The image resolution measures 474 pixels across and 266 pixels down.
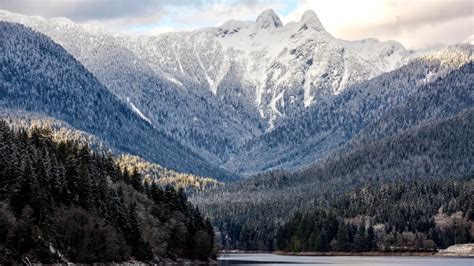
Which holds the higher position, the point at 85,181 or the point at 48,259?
the point at 85,181

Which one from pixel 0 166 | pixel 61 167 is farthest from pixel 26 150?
pixel 0 166

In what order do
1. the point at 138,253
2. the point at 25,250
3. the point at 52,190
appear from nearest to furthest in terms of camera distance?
→ the point at 25,250 → the point at 52,190 → the point at 138,253

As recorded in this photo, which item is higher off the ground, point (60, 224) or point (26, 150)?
point (26, 150)

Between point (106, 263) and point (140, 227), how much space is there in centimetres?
2714

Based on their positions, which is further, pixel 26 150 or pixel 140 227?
pixel 140 227

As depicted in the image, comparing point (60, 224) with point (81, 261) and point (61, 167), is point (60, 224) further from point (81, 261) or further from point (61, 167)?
point (61, 167)

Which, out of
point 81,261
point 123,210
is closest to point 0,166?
point 81,261

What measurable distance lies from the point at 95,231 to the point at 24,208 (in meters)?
16.2

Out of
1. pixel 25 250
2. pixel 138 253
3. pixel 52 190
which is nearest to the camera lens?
pixel 25 250

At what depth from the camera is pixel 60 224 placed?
16038 cm

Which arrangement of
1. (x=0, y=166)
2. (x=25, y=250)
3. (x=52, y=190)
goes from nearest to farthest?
(x=25, y=250) < (x=0, y=166) < (x=52, y=190)

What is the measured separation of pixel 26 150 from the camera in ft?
582

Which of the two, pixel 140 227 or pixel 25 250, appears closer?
pixel 25 250

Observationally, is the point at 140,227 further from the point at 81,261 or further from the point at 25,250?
the point at 25,250
